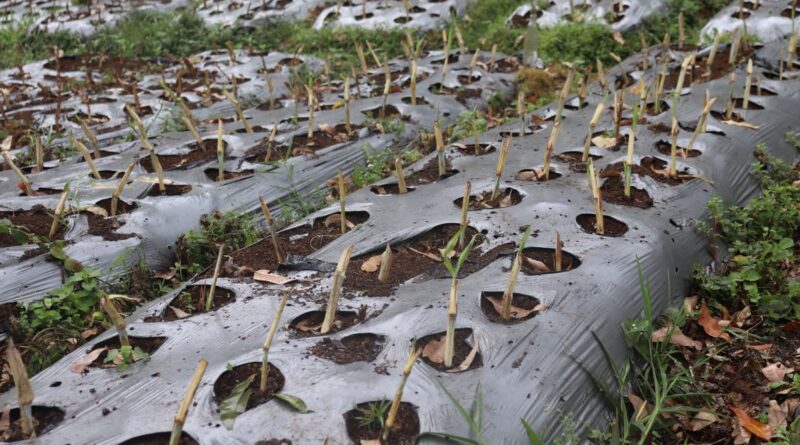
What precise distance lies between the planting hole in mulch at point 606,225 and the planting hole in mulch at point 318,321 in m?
1.11

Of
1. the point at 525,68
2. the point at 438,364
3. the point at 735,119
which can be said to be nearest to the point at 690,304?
the point at 438,364

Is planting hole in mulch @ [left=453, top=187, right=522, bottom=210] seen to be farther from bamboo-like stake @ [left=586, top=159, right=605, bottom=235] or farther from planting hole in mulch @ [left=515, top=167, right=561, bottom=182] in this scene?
bamboo-like stake @ [left=586, top=159, right=605, bottom=235]

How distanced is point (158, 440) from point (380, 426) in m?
0.63

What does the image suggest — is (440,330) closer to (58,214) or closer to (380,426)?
(380,426)

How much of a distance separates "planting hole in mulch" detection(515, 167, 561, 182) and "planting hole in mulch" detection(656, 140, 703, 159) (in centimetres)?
67

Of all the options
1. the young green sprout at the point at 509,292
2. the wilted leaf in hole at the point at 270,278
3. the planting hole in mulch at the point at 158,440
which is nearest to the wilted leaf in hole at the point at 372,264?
the wilted leaf in hole at the point at 270,278

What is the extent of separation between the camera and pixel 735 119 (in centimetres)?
423

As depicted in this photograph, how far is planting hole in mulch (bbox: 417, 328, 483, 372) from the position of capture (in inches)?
88.4

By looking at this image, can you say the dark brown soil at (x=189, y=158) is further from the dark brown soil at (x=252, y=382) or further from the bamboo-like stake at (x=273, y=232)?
the dark brown soil at (x=252, y=382)

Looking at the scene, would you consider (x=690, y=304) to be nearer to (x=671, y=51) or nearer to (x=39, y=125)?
(x=671, y=51)

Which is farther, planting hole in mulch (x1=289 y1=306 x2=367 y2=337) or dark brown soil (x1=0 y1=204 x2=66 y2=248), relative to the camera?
dark brown soil (x1=0 y1=204 x2=66 y2=248)

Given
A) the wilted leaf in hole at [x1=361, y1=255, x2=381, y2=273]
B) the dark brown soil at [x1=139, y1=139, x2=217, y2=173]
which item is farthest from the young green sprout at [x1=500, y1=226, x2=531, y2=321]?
the dark brown soil at [x1=139, y1=139, x2=217, y2=173]

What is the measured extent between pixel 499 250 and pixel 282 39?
6224 millimetres

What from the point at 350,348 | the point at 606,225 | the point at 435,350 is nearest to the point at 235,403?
the point at 350,348
